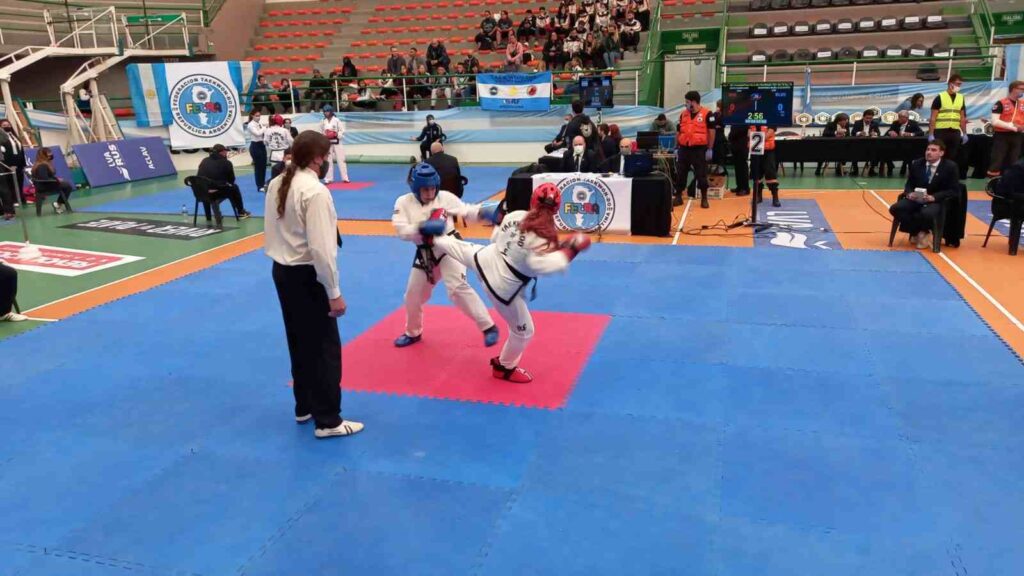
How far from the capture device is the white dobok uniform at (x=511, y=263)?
16.0ft

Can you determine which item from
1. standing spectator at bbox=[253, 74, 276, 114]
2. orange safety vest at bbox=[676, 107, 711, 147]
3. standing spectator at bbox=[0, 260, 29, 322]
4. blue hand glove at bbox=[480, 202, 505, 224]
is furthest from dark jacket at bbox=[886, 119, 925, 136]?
standing spectator at bbox=[253, 74, 276, 114]

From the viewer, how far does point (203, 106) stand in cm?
1978

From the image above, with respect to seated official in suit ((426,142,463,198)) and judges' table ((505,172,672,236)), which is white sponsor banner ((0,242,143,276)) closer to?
seated official in suit ((426,142,463,198))

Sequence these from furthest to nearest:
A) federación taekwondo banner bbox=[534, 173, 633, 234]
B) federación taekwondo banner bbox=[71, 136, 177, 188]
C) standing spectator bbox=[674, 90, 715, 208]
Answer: federación taekwondo banner bbox=[71, 136, 177, 188], standing spectator bbox=[674, 90, 715, 208], federación taekwondo banner bbox=[534, 173, 633, 234]

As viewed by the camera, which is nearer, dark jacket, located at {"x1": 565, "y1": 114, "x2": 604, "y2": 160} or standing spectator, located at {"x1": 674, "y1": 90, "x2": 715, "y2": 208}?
standing spectator, located at {"x1": 674, "y1": 90, "x2": 715, "y2": 208}

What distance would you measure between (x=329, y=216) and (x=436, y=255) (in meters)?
1.77

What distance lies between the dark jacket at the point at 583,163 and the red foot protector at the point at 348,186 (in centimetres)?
598

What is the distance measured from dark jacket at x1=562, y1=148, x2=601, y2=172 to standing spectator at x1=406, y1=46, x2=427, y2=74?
11154 millimetres

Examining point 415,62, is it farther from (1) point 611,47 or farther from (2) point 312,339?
(2) point 312,339

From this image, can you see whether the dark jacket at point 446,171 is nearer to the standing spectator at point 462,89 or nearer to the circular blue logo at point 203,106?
the standing spectator at point 462,89

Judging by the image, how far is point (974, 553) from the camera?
3.65 m

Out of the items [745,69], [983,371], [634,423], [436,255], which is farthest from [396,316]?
[745,69]

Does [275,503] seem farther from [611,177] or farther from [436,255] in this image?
[611,177]

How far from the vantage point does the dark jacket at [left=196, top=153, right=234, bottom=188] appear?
1237 cm
